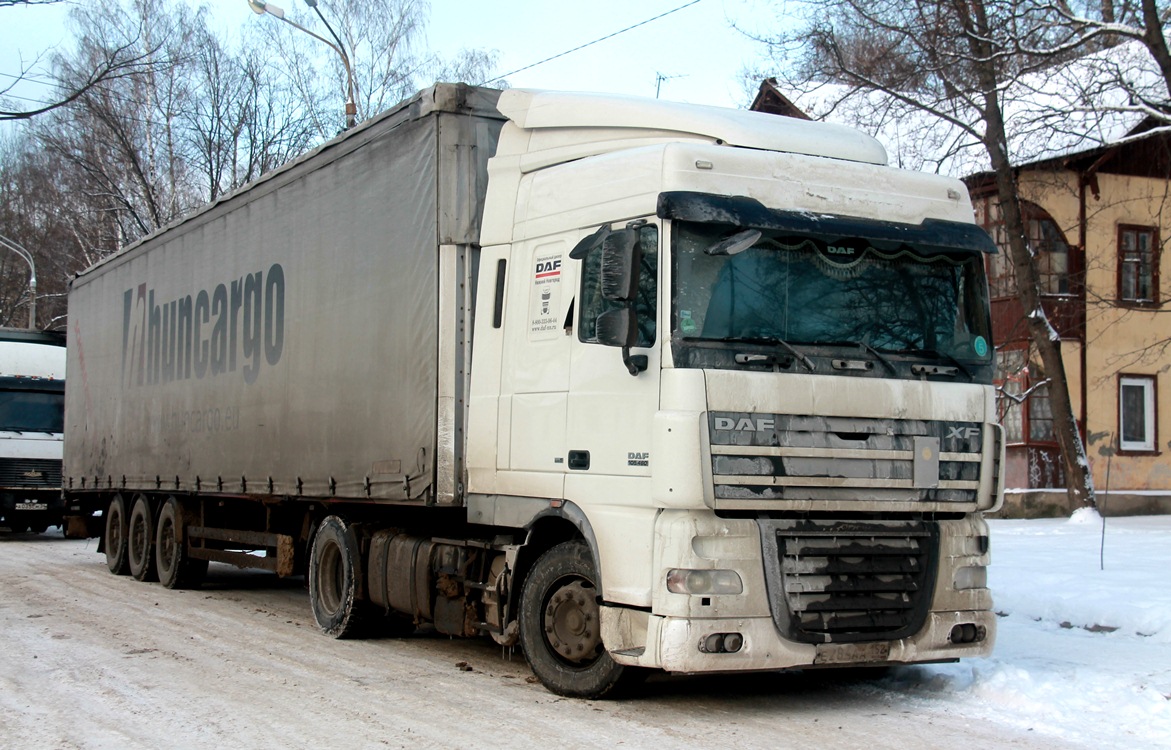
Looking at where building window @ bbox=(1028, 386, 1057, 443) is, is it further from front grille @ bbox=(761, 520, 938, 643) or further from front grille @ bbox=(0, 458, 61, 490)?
front grille @ bbox=(0, 458, 61, 490)

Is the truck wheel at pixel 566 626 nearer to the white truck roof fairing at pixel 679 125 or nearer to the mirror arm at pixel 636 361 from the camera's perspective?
the mirror arm at pixel 636 361

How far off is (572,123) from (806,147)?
1.50 m

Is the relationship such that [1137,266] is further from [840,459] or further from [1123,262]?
[840,459]

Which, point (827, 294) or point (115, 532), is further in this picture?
point (115, 532)

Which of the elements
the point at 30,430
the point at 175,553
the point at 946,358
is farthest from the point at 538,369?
the point at 30,430

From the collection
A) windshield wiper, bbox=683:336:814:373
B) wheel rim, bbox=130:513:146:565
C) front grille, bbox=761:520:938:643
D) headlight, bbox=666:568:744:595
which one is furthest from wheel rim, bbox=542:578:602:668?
wheel rim, bbox=130:513:146:565

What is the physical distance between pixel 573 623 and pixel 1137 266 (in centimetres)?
2145

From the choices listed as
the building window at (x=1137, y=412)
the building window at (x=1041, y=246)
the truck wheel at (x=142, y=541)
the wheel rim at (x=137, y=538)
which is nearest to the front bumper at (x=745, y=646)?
the truck wheel at (x=142, y=541)

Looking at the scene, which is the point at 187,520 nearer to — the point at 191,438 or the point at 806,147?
the point at 191,438

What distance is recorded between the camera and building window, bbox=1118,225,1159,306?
25.2m

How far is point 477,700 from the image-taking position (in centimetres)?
755

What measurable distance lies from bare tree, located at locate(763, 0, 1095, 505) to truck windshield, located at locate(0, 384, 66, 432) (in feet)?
48.7

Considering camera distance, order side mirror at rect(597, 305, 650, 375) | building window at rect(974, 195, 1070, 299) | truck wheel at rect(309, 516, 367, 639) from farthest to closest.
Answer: building window at rect(974, 195, 1070, 299) → truck wheel at rect(309, 516, 367, 639) → side mirror at rect(597, 305, 650, 375)

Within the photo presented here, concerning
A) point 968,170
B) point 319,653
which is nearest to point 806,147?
point 319,653
